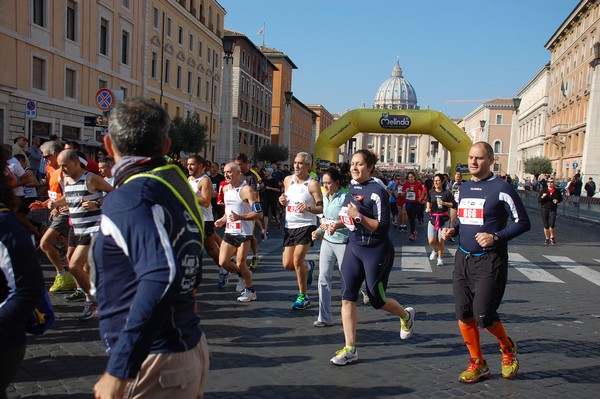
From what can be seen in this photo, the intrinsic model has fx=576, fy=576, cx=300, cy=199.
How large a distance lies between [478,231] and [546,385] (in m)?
1.37

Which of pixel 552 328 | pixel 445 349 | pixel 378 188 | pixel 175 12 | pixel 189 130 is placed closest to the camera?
pixel 378 188

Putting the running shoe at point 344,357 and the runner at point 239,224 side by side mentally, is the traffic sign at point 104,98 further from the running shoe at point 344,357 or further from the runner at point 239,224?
the running shoe at point 344,357

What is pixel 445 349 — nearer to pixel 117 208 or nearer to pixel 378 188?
pixel 378 188

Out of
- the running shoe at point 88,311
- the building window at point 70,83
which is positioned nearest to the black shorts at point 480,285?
the running shoe at point 88,311

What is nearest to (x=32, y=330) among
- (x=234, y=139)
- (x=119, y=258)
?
(x=119, y=258)

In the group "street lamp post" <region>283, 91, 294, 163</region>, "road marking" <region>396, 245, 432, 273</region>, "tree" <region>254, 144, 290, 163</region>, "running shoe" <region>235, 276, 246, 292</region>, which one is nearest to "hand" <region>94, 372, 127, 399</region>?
"running shoe" <region>235, 276, 246, 292</region>

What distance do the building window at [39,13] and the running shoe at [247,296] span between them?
22.8 m

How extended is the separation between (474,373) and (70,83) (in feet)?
92.8

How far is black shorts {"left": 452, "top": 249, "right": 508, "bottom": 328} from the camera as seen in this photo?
15.5 ft

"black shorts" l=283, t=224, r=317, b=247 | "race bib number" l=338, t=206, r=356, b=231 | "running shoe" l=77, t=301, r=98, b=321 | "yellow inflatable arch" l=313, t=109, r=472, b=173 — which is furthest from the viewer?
"yellow inflatable arch" l=313, t=109, r=472, b=173

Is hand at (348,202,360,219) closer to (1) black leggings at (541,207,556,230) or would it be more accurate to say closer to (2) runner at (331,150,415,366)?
(2) runner at (331,150,415,366)

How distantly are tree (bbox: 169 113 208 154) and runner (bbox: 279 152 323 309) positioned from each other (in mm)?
31273

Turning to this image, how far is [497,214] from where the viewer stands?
4.91 meters

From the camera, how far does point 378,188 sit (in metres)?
5.33
